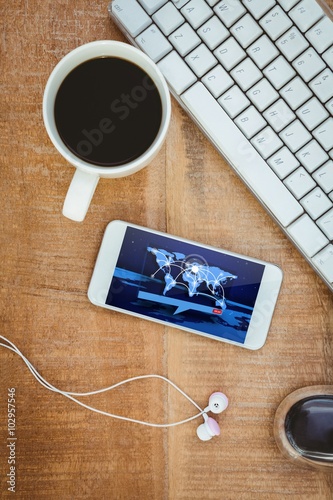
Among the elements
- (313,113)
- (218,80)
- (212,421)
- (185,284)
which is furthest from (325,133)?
(212,421)

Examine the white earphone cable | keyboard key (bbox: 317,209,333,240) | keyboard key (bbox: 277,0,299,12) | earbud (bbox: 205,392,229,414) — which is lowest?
the white earphone cable

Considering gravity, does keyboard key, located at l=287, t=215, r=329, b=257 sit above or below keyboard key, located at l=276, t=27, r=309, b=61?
below

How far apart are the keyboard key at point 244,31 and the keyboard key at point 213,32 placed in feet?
0.04

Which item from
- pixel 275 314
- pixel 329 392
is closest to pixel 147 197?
pixel 275 314

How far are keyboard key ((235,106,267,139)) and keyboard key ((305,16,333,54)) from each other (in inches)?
3.9

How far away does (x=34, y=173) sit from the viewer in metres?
0.65

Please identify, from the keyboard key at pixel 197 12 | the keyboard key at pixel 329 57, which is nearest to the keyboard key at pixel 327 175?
the keyboard key at pixel 329 57

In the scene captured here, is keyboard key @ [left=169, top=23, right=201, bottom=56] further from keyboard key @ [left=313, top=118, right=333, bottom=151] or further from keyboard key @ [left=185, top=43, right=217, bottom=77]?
keyboard key @ [left=313, top=118, right=333, bottom=151]

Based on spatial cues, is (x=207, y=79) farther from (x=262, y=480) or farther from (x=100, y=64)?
(x=262, y=480)

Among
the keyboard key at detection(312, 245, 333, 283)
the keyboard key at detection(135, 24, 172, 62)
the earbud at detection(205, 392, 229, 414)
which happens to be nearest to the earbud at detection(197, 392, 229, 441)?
the earbud at detection(205, 392, 229, 414)

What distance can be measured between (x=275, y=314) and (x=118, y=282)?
0.64ft

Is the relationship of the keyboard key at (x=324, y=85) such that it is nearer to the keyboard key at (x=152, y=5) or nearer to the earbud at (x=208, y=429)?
the keyboard key at (x=152, y=5)

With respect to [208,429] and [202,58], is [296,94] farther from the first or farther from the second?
[208,429]

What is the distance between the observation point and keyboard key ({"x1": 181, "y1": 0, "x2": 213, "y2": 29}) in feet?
1.96
